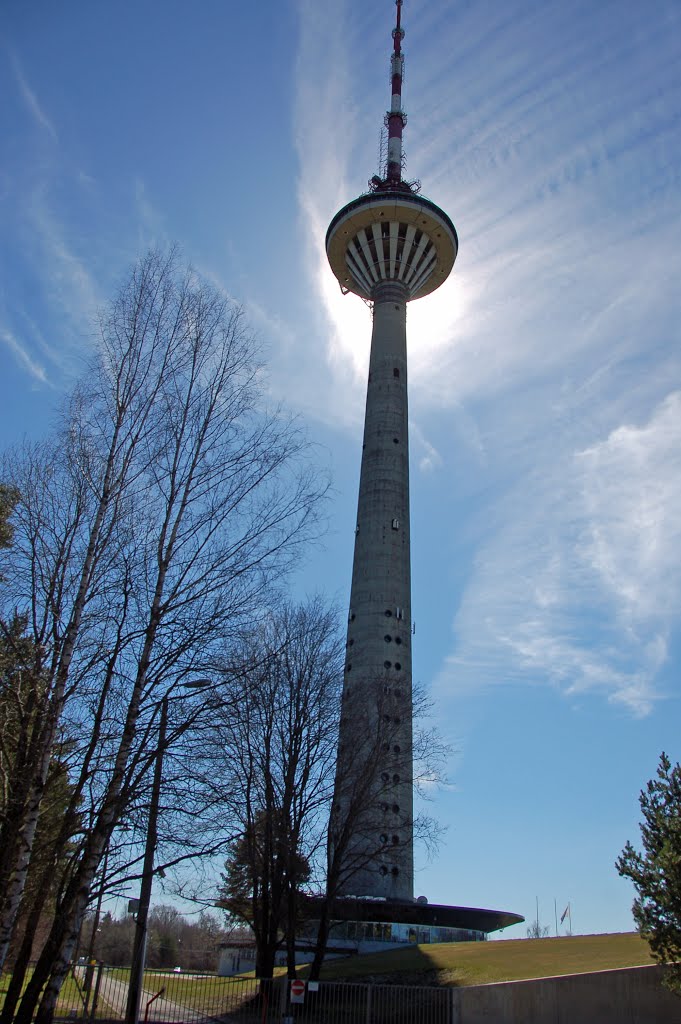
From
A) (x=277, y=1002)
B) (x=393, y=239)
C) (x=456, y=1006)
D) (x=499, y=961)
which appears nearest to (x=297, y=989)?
(x=277, y=1002)

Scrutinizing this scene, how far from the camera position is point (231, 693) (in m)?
9.84

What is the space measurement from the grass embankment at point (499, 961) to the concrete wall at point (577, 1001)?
0.73 meters

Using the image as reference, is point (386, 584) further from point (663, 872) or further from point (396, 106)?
point (396, 106)

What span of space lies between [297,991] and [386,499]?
3492cm

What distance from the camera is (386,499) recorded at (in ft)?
165

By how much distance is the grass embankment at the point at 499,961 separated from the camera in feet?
69.8

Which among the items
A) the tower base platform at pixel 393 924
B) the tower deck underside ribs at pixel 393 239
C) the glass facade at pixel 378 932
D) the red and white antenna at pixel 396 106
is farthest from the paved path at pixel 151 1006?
the red and white antenna at pixel 396 106

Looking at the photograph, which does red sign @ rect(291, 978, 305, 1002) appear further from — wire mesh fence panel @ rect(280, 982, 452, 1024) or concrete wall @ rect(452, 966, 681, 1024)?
concrete wall @ rect(452, 966, 681, 1024)

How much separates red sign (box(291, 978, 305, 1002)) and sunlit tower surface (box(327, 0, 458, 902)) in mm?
7719

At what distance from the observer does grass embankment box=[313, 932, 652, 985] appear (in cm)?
2127

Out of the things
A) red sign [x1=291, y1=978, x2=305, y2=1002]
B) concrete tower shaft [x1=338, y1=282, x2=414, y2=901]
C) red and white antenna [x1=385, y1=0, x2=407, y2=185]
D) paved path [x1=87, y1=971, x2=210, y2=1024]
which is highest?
red and white antenna [x1=385, y1=0, x2=407, y2=185]

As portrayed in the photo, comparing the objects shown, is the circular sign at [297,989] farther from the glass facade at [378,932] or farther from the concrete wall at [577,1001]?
the glass facade at [378,932]

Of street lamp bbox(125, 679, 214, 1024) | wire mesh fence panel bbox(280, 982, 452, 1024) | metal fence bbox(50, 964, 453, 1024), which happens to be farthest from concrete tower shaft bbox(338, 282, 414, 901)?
street lamp bbox(125, 679, 214, 1024)

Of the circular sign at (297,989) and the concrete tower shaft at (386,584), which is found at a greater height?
the concrete tower shaft at (386,584)
